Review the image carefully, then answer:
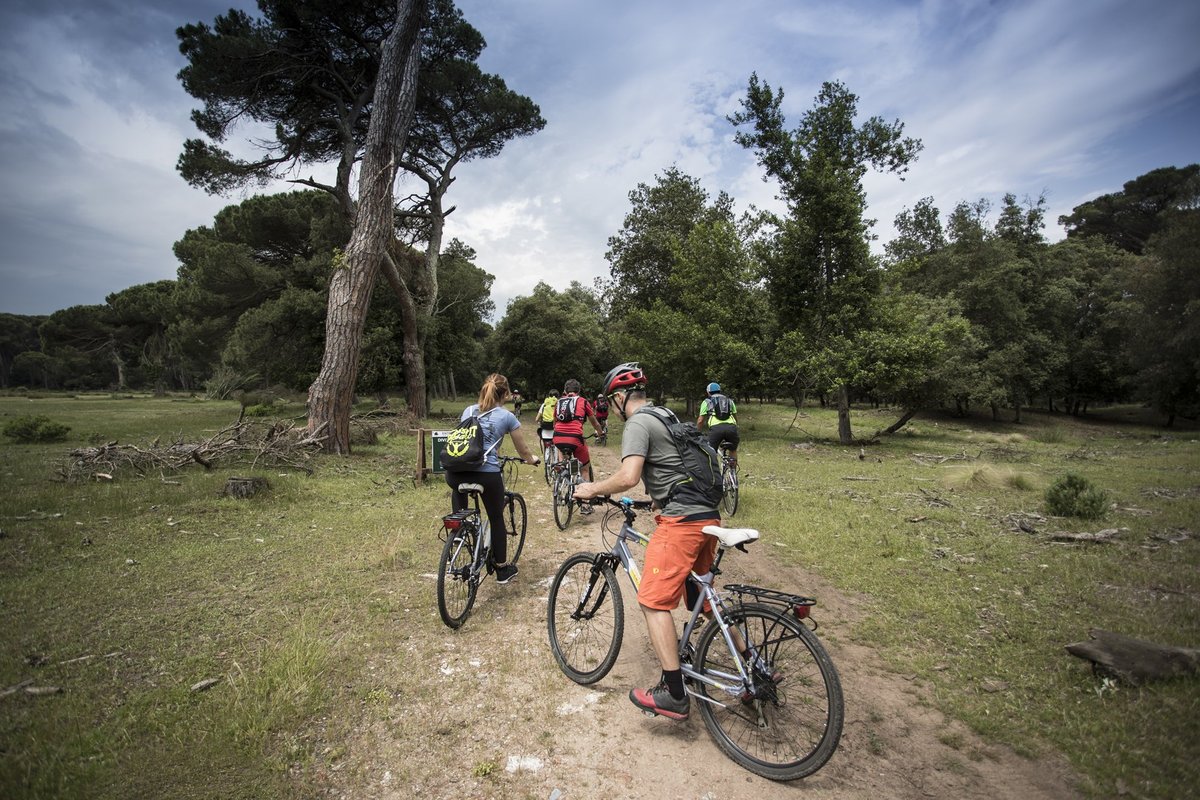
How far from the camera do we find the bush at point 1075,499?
8.17 metres

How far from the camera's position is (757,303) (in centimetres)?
2286

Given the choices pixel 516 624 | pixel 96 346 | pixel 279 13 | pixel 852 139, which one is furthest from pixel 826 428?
pixel 96 346

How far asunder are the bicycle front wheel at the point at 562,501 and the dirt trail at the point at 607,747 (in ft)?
12.0

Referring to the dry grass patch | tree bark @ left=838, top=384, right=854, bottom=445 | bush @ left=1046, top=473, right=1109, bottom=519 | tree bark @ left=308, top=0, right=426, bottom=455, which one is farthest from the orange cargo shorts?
tree bark @ left=838, top=384, right=854, bottom=445

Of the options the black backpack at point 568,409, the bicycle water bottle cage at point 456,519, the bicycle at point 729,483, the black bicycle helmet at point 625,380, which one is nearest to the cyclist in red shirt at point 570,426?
the black backpack at point 568,409

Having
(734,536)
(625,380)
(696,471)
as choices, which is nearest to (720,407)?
(625,380)

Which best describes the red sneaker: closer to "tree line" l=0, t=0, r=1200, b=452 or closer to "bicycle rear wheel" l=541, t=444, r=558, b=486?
"bicycle rear wheel" l=541, t=444, r=558, b=486

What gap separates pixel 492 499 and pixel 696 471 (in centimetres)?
262

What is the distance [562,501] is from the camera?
A: 27.2 feet

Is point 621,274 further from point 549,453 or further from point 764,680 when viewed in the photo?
point 764,680

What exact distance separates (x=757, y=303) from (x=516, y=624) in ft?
68.4

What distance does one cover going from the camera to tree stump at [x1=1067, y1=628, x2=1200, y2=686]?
3.51 metres

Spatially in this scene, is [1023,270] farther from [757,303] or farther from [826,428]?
[757,303]

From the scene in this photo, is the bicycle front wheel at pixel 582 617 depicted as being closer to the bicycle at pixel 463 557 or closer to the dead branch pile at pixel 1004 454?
the bicycle at pixel 463 557
